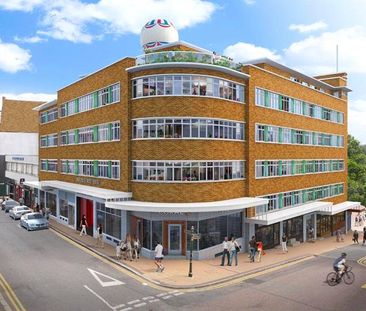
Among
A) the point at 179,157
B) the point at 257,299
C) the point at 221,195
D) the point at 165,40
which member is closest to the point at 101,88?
the point at 165,40

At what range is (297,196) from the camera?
38344 millimetres

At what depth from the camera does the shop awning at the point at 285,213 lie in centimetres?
2970

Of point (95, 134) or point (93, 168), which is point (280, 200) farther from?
point (95, 134)

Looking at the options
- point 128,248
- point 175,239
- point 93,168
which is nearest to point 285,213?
point 175,239

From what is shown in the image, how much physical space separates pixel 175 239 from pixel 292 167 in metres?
16.0

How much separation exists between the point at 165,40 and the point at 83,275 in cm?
2008

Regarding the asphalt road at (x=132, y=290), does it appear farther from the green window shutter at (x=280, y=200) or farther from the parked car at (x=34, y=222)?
the parked car at (x=34, y=222)

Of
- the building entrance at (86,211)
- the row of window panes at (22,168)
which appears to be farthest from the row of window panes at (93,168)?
the row of window panes at (22,168)

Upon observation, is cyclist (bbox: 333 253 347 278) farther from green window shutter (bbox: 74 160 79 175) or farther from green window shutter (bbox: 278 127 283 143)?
green window shutter (bbox: 74 160 79 175)

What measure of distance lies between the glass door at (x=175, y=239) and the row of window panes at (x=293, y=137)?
10.3 m

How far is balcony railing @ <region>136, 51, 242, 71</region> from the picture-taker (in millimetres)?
27391

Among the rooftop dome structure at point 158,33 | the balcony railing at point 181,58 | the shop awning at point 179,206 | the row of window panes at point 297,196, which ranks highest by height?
the rooftop dome structure at point 158,33

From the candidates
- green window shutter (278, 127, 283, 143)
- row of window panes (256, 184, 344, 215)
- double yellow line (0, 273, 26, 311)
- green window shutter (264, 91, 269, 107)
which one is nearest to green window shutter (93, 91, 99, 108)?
green window shutter (264, 91, 269, 107)

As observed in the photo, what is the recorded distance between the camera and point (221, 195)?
1120 inches
